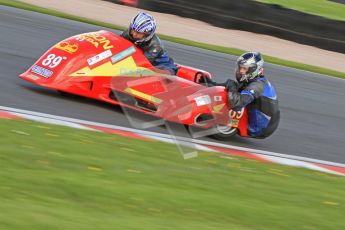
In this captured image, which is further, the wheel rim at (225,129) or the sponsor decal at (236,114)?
the wheel rim at (225,129)

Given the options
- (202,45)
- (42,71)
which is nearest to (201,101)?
(42,71)

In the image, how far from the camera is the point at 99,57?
9.32m

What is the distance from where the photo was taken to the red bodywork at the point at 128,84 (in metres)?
9.22

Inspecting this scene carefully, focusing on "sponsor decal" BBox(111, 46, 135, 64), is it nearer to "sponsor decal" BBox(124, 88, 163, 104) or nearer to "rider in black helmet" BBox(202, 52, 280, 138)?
"sponsor decal" BBox(124, 88, 163, 104)

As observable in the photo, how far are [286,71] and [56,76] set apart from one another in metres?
8.12

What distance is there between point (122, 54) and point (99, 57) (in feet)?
1.01

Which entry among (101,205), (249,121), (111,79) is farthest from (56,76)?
(101,205)

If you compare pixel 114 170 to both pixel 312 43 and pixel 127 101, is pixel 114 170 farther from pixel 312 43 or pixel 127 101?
pixel 312 43

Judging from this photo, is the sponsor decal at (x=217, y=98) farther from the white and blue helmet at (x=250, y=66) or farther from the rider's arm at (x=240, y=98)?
the white and blue helmet at (x=250, y=66)

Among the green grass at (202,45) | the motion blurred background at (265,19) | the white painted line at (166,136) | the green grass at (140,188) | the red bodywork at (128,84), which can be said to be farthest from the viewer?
the motion blurred background at (265,19)

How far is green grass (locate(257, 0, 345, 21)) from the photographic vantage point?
23.2 metres

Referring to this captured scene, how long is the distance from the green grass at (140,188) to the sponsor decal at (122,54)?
4.78 feet

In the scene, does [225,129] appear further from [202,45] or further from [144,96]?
[202,45]

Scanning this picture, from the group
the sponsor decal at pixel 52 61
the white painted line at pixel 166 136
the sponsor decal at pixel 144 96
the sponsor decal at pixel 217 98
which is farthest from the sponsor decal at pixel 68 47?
the sponsor decal at pixel 217 98
